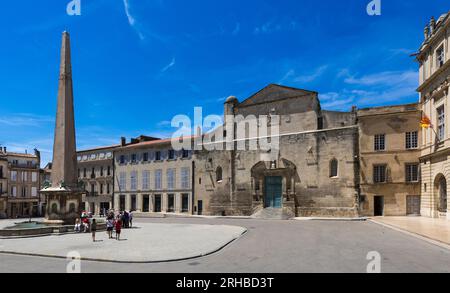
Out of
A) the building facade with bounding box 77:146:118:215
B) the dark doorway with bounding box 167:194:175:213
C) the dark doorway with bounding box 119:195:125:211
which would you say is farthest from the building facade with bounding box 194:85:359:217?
the building facade with bounding box 77:146:118:215

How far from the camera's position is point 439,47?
1027 inches

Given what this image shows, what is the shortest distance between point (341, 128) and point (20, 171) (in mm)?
47069

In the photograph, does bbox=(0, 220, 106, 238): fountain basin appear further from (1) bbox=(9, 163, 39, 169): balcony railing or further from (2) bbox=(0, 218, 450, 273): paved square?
(1) bbox=(9, 163, 39, 169): balcony railing

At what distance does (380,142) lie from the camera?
105ft

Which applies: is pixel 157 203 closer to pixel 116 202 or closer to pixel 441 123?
pixel 116 202

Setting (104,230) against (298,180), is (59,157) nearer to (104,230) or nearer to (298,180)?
(104,230)

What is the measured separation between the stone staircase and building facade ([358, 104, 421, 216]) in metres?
6.82

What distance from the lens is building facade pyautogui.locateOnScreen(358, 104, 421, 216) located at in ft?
100

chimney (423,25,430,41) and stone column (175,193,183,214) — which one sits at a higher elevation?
chimney (423,25,430,41)

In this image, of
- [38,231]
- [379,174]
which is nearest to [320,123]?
[379,174]

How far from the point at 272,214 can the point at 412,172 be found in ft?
42.1

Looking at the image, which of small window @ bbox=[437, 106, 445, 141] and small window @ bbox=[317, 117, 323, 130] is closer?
small window @ bbox=[437, 106, 445, 141]
